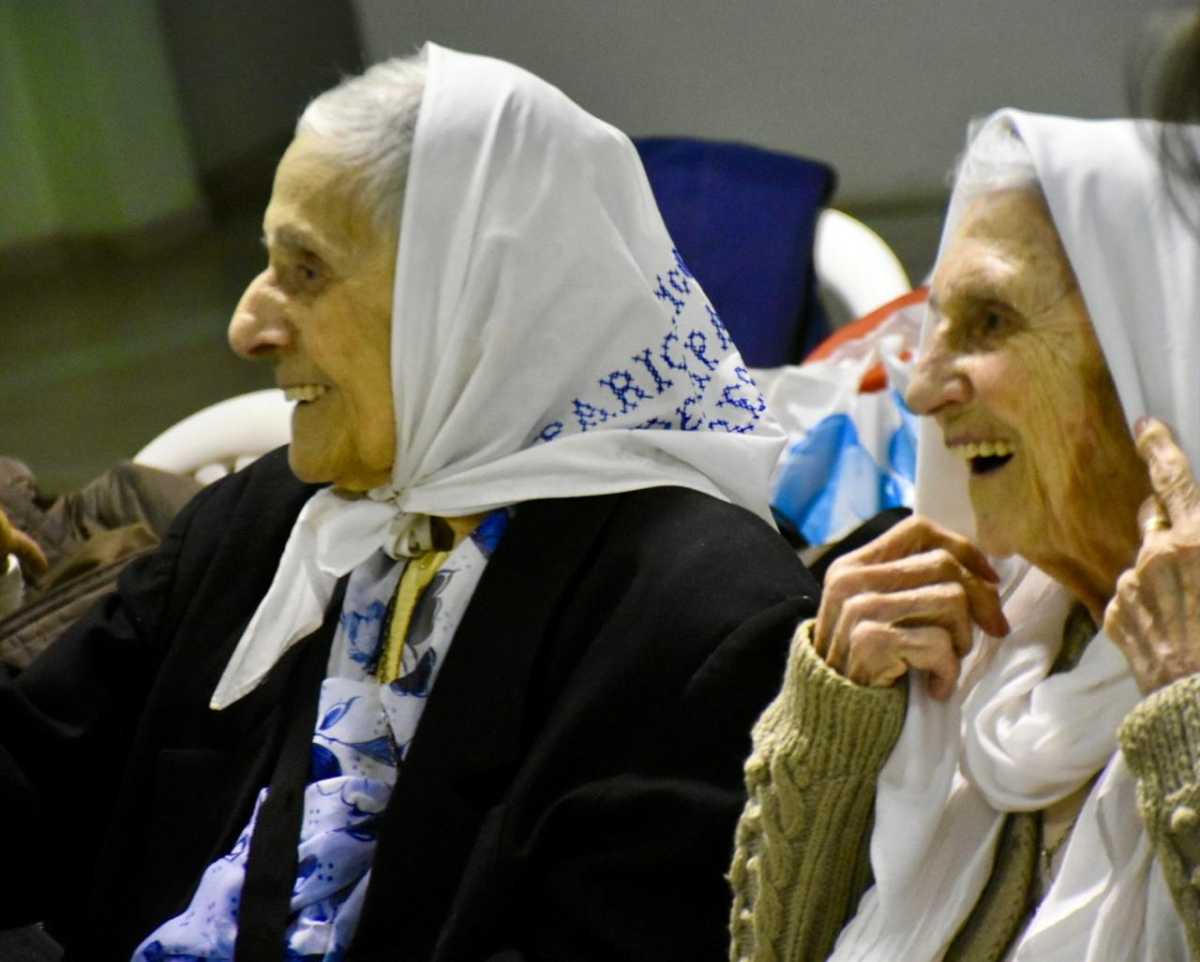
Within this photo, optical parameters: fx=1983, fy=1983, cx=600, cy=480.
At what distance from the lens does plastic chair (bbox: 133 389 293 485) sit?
3525 mm

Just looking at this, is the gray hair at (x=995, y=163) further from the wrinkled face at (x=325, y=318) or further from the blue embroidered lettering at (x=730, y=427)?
the wrinkled face at (x=325, y=318)

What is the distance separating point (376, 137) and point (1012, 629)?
946 mm

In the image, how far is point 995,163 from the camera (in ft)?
5.72

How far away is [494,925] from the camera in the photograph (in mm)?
2059

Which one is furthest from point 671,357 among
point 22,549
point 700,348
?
point 22,549

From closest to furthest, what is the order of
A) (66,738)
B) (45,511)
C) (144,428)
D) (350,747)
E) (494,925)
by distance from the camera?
(494,925) < (350,747) < (66,738) < (45,511) < (144,428)

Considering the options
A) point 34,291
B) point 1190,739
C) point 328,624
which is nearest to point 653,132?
point 34,291

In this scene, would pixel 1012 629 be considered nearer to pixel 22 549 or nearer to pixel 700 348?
pixel 700 348

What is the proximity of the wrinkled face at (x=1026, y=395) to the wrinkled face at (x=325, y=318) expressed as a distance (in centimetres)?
76

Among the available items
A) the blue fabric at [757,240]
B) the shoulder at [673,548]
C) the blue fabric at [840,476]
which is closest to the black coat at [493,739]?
the shoulder at [673,548]

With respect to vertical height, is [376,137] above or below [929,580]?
above

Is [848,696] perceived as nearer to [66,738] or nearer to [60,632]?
[66,738]

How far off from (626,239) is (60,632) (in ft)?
3.23

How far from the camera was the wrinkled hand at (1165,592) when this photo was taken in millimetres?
1488
